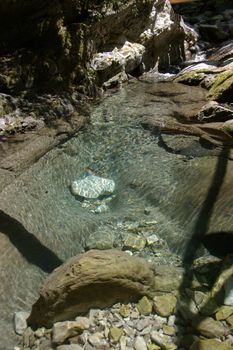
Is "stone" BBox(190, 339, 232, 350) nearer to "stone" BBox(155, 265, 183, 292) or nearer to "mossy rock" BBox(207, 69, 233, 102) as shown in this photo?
"stone" BBox(155, 265, 183, 292)

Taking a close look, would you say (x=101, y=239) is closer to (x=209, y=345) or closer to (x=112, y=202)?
(x=112, y=202)

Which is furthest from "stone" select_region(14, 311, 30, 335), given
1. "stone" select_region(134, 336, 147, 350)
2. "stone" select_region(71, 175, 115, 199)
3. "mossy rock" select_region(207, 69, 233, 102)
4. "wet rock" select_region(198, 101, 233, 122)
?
"mossy rock" select_region(207, 69, 233, 102)

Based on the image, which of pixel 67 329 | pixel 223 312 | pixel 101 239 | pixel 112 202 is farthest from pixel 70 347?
pixel 112 202

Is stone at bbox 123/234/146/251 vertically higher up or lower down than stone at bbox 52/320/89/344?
higher up

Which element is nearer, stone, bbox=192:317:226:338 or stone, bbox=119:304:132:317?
stone, bbox=192:317:226:338

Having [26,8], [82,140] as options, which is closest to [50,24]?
[26,8]

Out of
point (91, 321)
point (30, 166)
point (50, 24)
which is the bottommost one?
point (91, 321)

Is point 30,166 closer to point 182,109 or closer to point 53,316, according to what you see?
point 53,316
